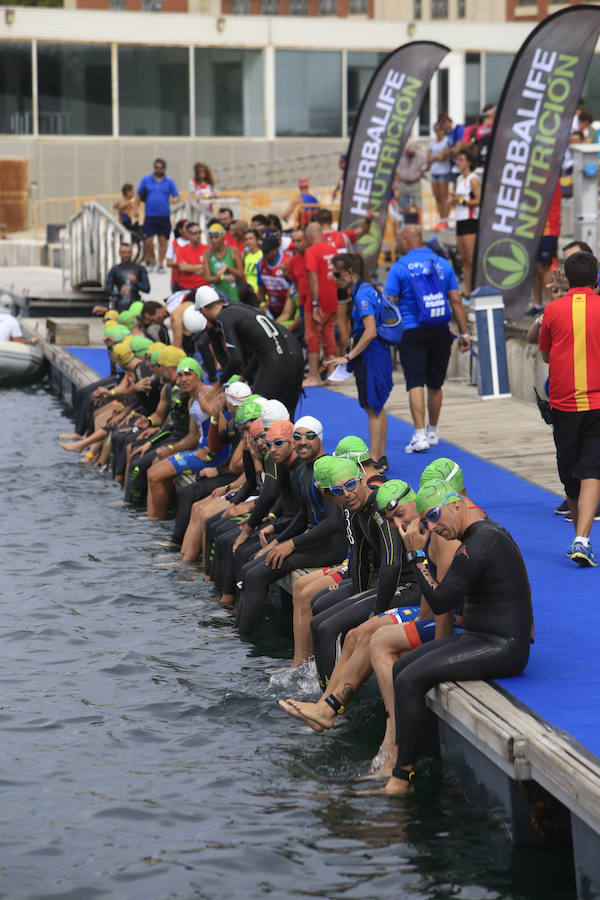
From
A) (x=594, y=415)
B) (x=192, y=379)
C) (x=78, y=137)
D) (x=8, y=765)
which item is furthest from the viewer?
(x=78, y=137)

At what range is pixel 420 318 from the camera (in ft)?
41.6

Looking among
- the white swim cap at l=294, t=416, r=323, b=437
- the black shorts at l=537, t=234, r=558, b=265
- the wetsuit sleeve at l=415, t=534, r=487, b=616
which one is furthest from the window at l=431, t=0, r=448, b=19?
the wetsuit sleeve at l=415, t=534, r=487, b=616

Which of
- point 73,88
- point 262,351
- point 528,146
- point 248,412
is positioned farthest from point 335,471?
point 73,88

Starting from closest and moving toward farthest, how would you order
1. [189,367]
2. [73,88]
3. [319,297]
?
1. [189,367]
2. [319,297]
3. [73,88]

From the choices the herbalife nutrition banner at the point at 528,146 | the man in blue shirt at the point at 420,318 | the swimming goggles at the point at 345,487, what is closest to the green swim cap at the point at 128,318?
the herbalife nutrition banner at the point at 528,146

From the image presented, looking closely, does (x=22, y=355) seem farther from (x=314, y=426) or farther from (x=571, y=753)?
(x=571, y=753)

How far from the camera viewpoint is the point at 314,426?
9.25 meters

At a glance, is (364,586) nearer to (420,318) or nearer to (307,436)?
(307,436)

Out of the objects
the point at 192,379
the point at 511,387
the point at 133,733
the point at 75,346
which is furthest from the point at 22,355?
the point at 133,733

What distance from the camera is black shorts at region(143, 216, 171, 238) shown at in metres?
27.1

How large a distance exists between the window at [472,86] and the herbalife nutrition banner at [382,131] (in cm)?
2181

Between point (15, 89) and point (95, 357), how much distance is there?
56.7 ft

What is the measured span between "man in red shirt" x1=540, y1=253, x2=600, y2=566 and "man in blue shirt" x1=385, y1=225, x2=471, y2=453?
3721 mm

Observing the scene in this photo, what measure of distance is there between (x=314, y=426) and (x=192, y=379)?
384cm
